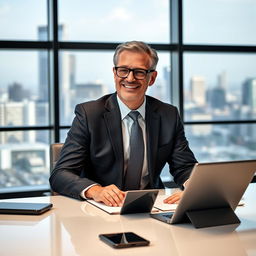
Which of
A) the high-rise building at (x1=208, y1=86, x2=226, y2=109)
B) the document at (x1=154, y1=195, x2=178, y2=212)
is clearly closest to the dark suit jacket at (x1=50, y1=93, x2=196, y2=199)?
the document at (x1=154, y1=195, x2=178, y2=212)

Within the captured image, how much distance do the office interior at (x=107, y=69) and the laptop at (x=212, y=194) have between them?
3012mm

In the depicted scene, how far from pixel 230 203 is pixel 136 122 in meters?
0.93

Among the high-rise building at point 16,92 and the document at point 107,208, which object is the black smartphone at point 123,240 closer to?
the document at point 107,208

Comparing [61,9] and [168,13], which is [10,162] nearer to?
[61,9]

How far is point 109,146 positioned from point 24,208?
76cm

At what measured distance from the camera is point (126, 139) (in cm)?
277

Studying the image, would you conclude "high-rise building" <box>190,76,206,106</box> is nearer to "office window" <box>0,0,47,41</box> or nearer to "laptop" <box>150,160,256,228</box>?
"office window" <box>0,0,47,41</box>

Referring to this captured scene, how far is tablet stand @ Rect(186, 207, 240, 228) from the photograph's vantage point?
1883 millimetres

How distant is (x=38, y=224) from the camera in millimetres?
1887

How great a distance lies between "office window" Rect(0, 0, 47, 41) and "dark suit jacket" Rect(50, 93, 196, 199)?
214 cm

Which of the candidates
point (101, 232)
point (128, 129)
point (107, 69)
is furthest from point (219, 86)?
point (101, 232)

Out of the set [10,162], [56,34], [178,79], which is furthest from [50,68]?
[178,79]

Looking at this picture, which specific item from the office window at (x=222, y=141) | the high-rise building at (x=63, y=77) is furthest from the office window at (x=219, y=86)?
the high-rise building at (x=63, y=77)

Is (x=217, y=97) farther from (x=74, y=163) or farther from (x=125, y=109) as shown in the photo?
(x=74, y=163)
